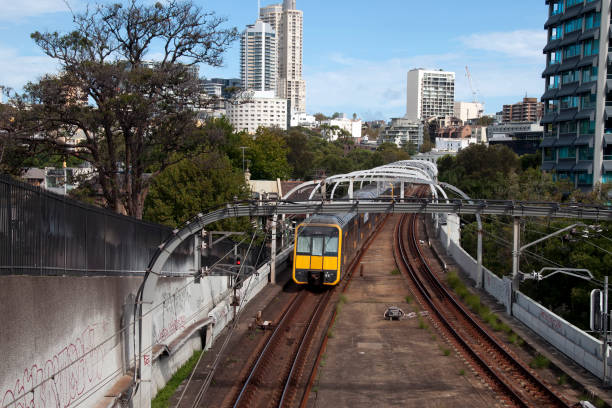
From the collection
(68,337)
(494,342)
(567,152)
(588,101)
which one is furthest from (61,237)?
(567,152)

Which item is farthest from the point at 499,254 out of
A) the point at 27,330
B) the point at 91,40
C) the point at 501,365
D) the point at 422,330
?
the point at 27,330

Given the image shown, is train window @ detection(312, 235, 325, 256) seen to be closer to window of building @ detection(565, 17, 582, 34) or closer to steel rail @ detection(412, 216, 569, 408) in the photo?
steel rail @ detection(412, 216, 569, 408)

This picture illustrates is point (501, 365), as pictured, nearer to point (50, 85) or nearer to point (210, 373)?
point (210, 373)

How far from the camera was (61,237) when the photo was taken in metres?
10.4

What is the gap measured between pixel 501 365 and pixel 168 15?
16381mm

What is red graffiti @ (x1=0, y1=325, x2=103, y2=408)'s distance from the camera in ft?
27.1

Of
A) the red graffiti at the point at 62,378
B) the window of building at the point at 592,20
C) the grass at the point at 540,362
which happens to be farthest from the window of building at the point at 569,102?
the red graffiti at the point at 62,378

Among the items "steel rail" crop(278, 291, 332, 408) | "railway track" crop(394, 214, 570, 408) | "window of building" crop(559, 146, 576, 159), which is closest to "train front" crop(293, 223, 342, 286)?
"steel rail" crop(278, 291, 332, 408)

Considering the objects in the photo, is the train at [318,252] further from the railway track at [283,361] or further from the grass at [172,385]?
the grass at [172,385]

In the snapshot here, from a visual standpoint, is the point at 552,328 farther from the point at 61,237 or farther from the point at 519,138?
the point at 519,138

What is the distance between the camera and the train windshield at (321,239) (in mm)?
24969

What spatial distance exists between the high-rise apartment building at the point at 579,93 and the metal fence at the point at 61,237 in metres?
40.1

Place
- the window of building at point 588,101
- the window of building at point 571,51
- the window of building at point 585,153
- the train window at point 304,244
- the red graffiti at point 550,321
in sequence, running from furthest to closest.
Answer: the window of building at point 571,51, the window of building at point 585,153, the window of building at point 588,101, the train window at point 304,244, the red graffiti at point 550,321

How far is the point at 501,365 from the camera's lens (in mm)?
16344
